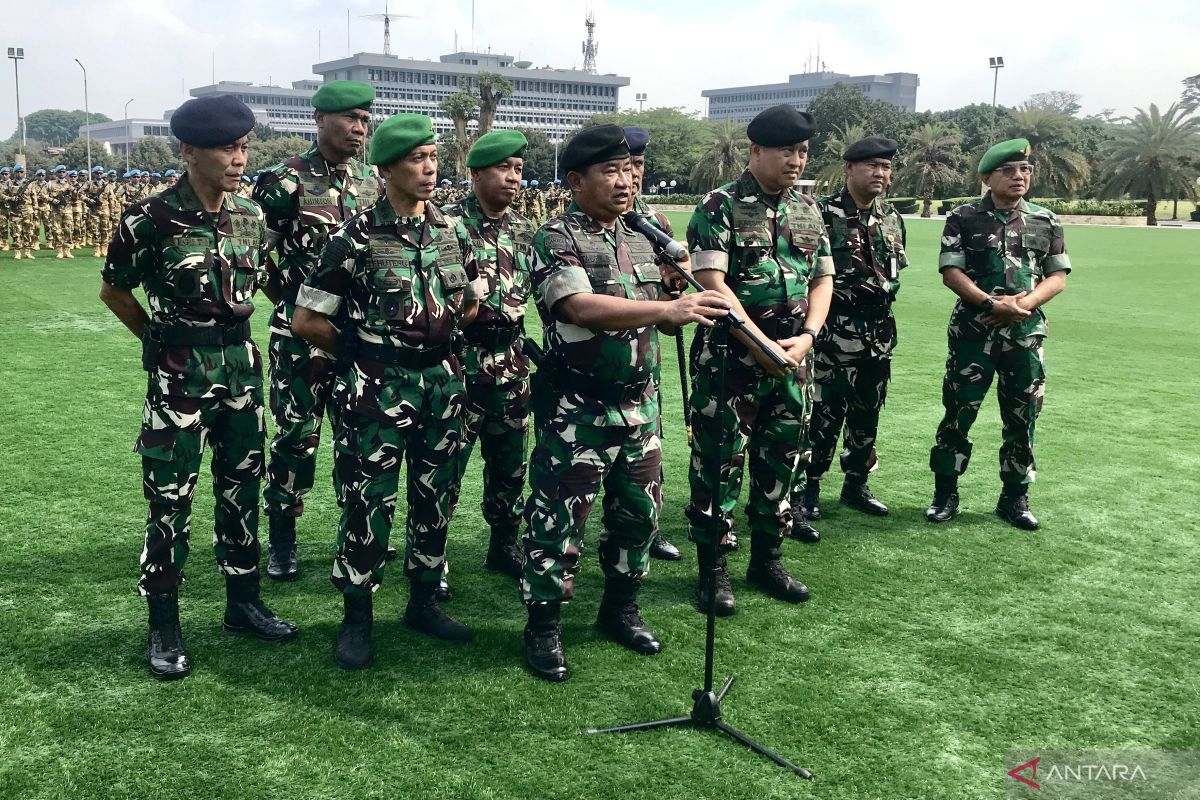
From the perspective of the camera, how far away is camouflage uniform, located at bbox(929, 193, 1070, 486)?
18.6 feet

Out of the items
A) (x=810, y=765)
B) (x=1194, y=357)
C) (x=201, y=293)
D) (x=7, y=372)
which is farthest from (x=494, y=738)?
(x=1194, y=357)

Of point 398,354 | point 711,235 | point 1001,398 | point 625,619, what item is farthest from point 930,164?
point 398,354

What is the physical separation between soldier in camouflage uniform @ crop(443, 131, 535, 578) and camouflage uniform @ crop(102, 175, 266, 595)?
1.04m

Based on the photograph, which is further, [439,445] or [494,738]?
[439,445]

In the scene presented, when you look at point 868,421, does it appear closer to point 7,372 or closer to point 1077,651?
point 1077,651

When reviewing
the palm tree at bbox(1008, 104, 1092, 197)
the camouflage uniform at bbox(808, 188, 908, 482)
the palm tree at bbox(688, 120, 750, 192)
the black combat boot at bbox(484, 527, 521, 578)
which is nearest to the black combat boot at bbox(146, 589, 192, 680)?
the black combat boot at bbox(484, 527, 521, 578)

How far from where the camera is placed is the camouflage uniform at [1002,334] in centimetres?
566

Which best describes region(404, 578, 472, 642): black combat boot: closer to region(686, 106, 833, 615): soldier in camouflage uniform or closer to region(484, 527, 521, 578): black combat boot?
region(484, 527, 521, 578): black combat boot

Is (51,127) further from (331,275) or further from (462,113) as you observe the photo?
(331,275)

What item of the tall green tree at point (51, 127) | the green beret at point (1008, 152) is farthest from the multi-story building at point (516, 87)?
the green beret at point (1008, 152)

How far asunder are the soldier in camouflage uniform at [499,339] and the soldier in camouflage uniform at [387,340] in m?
0.57

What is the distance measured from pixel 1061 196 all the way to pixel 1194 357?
187ft

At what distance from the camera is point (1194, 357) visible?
11.5 metres

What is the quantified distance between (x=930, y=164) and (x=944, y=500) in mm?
59945
